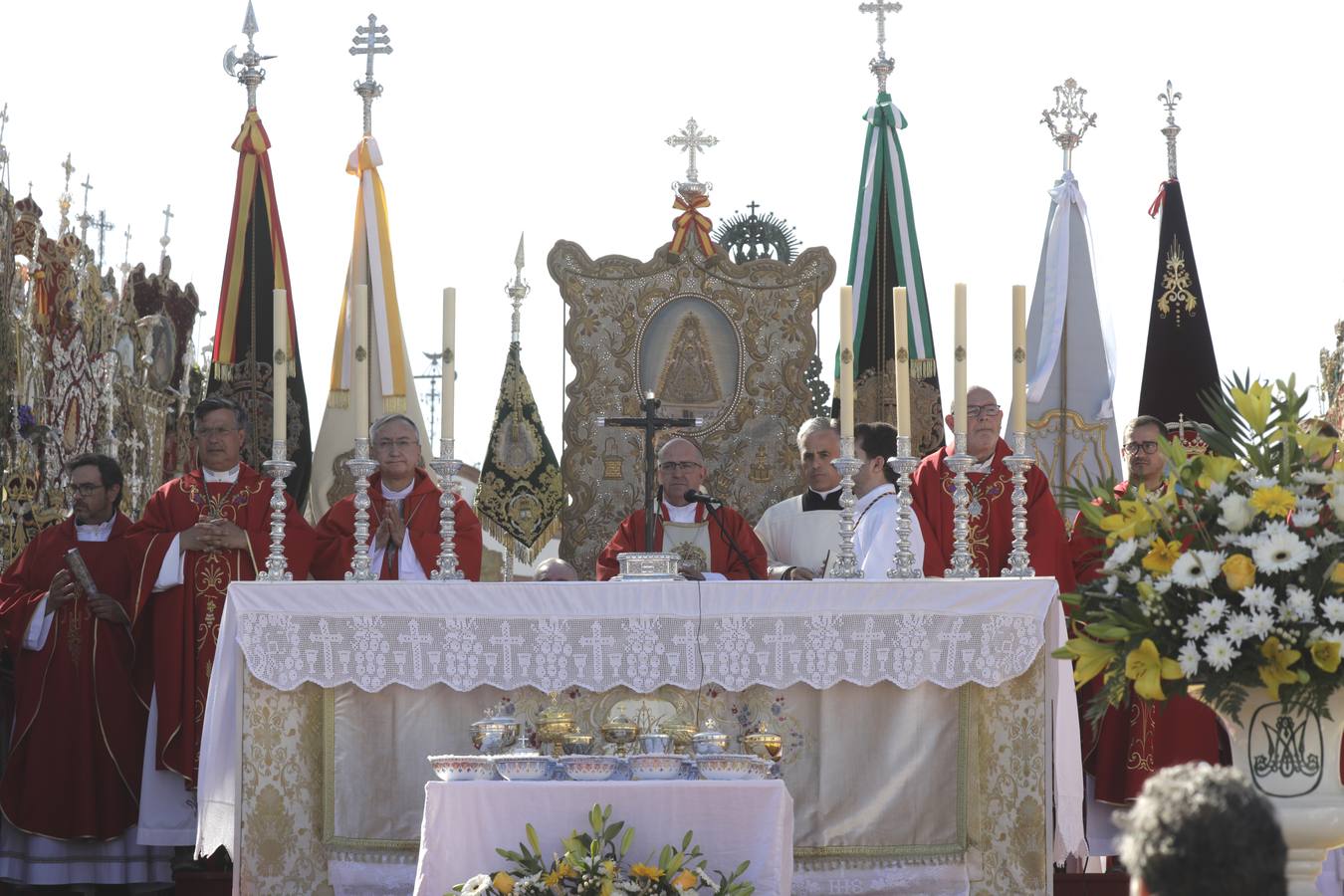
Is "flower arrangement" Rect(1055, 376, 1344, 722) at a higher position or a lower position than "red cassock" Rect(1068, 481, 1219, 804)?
higher

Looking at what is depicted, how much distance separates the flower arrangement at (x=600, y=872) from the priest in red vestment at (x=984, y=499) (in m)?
2.81

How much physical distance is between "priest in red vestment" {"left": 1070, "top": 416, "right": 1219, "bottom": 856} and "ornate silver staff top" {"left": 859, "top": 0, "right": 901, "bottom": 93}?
3279 millimetres

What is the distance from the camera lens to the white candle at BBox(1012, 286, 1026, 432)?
780 centimetres

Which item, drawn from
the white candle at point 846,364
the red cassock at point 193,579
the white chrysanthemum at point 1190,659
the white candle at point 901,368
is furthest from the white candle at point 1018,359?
the red cassock at point 193,579

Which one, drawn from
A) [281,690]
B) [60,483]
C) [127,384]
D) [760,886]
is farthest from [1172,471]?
[127,384]

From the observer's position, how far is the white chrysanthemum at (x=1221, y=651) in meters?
5.64

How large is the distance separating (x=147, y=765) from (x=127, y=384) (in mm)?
4342

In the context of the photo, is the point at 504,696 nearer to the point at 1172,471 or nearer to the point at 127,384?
the point at 1172,471

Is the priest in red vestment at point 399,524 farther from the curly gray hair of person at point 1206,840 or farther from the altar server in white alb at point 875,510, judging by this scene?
the curly gray hair of person at point 1206,840

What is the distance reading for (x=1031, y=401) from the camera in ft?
38.3

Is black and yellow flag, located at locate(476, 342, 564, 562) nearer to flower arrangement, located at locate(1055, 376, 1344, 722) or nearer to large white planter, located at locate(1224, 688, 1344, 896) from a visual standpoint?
flower arrangement, located at locate(1055, 376, 1344, 722)

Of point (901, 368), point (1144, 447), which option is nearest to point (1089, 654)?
point (901, 368)

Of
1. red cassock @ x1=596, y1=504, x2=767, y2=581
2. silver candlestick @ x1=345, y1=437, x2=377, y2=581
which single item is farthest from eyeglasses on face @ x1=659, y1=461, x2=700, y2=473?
silver candlestick @ x1=345, y1=437, x2=377, y2=581

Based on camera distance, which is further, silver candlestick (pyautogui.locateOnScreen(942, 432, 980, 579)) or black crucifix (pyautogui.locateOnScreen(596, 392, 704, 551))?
black crucifix (pyautogui.locateOnScreen(596, 392, 704, 551))
